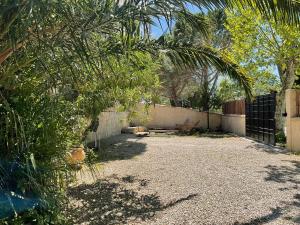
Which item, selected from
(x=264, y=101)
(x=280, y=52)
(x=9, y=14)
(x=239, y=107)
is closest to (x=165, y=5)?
(x=9, y=14)

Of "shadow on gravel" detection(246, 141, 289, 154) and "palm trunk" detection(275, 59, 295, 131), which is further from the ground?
"palm trunk" detection(275, 59, 295, 131)

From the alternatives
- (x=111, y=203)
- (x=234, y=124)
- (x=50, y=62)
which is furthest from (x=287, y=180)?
(x=234, y=124)

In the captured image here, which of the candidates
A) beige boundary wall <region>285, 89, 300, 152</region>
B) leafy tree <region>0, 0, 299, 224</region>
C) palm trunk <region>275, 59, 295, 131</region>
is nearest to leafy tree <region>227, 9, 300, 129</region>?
palm trunk <region>275, 59, 295, 131</region>

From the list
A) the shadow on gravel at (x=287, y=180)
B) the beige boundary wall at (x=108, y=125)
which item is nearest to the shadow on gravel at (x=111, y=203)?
the shadow on gravel at (x=287, y=180)

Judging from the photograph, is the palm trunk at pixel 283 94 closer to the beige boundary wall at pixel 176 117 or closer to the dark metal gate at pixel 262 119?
the dark metal gate at pixel 262 119

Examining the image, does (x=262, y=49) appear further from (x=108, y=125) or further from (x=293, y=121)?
(x=108, y=125)

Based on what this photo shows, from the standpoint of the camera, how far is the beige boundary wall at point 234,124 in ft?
69.6

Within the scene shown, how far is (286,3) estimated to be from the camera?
4312 millimetres

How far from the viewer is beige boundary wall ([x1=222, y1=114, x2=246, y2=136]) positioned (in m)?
21.2

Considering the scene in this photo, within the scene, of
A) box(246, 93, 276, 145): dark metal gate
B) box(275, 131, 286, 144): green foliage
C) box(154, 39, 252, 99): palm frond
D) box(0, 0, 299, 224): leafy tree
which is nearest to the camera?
box(0, 0, 299, 224): leafy tree

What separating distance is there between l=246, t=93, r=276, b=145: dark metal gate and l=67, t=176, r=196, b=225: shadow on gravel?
27.4 ft

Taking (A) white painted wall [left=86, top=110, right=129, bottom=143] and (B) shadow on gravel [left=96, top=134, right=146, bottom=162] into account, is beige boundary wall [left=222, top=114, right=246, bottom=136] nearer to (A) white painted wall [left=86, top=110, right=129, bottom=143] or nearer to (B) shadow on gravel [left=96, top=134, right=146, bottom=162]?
(A) white painted wall [left=86, top=110, right=129, bottom=143]

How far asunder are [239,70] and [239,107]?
15.7 meters

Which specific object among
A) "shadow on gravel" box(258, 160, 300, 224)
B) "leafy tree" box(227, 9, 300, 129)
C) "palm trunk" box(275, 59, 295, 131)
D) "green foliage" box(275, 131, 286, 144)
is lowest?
"shadow on gravel" box(258, 160, 300, 224)
